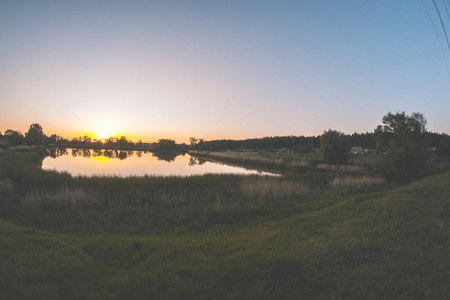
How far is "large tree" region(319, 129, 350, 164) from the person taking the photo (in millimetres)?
32344

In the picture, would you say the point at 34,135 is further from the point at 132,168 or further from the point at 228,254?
the point at 228,254

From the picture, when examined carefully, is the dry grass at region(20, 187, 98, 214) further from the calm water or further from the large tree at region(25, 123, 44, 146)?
the large tree at region(25, 123, 44, 146)

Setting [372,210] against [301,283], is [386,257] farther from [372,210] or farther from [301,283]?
[372,210]

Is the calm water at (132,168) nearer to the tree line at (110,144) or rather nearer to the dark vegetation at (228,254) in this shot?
the dark vegetation at (228,254)

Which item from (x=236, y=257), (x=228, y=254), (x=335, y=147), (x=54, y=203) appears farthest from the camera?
(x=335, y=147)

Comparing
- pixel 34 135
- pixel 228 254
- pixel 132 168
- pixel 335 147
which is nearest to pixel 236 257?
pixel 228 254

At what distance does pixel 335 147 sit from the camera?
32438 mm

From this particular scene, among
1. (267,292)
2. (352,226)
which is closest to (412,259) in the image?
(352,226)

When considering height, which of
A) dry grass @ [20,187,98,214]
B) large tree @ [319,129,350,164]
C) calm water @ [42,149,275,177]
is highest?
large tree @ [319,129,350,164]

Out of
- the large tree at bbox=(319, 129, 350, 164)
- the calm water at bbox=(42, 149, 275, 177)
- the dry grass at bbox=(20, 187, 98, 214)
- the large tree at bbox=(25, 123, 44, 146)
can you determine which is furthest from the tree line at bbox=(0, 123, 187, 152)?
the dry grass at bbox=(20, 187, 98, 214)

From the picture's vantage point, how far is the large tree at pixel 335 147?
3234cm

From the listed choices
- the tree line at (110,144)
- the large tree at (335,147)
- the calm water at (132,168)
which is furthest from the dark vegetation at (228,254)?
the tree line at (110,144)

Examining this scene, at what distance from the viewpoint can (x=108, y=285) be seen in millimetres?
3344

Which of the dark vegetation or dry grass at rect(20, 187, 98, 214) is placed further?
dry grass at rect(20, 187, 98, 214)
